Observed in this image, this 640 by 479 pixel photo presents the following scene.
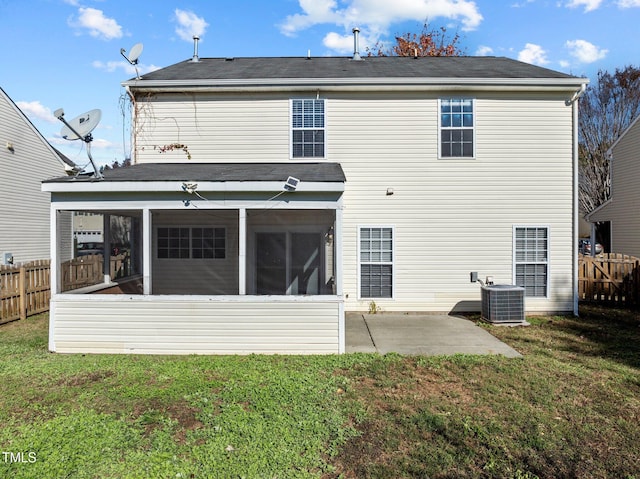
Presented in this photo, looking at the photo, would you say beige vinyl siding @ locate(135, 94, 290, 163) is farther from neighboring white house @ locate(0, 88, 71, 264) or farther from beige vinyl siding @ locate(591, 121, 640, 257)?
beige vinyl siding @ locate(591, 121, 640, 257)

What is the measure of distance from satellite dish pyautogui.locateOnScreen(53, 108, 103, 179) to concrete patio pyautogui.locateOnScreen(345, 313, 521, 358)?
537 cm

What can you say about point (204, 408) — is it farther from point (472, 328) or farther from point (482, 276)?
point (482, 276)

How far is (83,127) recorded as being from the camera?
6586 millimetres

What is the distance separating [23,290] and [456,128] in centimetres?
1071

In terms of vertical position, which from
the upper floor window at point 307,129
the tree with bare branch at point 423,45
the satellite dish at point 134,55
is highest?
the tree with bare branch at point 423,45

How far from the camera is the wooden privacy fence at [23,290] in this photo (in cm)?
841

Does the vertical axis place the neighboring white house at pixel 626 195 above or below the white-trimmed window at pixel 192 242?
above

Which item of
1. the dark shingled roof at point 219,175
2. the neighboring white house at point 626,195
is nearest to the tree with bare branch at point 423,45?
the neighboring white house at point 626,195

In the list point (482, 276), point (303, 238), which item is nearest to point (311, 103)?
point (303, 238)

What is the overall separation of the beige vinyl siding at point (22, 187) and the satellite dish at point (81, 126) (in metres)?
8.82

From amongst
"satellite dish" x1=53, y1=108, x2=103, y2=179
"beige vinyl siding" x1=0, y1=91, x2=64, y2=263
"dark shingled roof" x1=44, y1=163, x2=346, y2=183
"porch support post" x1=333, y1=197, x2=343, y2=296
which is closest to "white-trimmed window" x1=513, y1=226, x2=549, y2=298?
"dark shingled roof" x1=44, y1=163, x2=346, y2=183

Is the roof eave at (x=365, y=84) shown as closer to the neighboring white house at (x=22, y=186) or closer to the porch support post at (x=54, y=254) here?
the porch support post at (x=54, y=254)

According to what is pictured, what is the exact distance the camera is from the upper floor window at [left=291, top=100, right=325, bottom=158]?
908 cm

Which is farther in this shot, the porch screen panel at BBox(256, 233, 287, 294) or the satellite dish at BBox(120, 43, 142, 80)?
the porch screen panel at BBox(256, 233, 287, 294)
